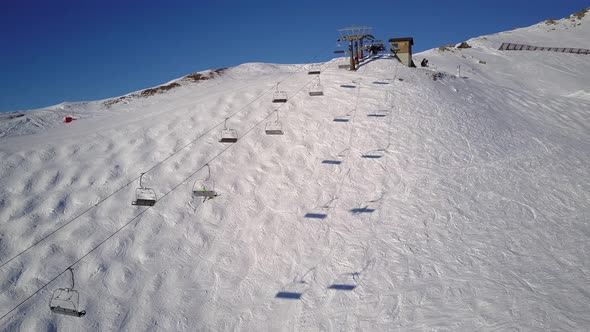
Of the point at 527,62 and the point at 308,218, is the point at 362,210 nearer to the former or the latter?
the point at 308,218

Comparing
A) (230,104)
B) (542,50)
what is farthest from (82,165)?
(542,50)

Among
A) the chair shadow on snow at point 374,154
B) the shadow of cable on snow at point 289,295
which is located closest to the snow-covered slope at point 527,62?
the chair shadow on snow at point 374,154

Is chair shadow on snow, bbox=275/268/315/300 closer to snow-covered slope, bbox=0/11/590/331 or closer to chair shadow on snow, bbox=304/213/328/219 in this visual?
snow-covered slope, bbox=0/11/590/331

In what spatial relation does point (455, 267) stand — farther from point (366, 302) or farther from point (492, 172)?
point (492, 172)

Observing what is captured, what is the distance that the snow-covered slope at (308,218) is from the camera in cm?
1180

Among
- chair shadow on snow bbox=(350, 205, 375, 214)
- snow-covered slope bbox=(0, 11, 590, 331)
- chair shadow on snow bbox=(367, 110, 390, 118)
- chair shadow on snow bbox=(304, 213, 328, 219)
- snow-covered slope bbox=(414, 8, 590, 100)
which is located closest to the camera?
snow-covered slope bbox=(0, 11, 590, 331)

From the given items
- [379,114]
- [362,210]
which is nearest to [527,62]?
[379,114]

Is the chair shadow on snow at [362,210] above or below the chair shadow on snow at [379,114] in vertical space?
below

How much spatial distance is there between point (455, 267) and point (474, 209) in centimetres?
389

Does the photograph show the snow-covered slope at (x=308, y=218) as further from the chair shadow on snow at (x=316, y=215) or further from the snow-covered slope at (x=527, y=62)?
the snow-covered slope at (x=527, y=62)

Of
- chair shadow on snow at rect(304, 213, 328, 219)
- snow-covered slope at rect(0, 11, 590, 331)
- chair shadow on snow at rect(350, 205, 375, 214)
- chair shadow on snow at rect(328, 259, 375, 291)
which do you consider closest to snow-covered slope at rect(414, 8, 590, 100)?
snow-covered slope at rect(0, 11, 590, 331)

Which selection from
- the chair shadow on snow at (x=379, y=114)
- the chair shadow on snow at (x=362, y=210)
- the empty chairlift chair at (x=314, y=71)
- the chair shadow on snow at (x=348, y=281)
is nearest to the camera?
the chair shadow on snow at (x=348, y=281)

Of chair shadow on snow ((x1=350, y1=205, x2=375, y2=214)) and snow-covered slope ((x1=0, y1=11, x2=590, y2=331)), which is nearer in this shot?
snow-covered slope ((x1=0, y1=11, x2=590, y2=331))

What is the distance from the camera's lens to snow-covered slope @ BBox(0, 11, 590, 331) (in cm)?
1180
